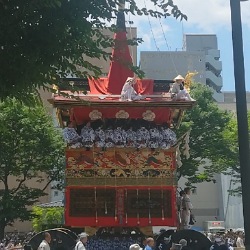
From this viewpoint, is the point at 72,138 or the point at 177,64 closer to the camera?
the point at 72,138

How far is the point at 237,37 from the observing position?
6.55 meters

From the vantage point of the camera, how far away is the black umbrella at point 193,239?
14016 mm

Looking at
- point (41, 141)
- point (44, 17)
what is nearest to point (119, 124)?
point (44, 17)

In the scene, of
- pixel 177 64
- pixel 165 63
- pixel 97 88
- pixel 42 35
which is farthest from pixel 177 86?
pixel 177 64

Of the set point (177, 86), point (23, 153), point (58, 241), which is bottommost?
point (58, 241)

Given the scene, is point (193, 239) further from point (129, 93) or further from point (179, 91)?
point (129, 93)

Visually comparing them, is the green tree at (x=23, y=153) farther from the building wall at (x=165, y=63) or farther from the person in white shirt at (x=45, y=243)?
the building wall at (x=165, y=63)

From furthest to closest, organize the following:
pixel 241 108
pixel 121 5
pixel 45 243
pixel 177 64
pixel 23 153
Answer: pixel 177 64
pixel 23 153
pixel 45 243
pixel 121 5
pixel 241 108

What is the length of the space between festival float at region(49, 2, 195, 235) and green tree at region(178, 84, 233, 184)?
12.7m

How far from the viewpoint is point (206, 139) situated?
3161 cm

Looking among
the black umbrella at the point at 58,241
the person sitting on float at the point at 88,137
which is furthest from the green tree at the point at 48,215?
the black umbrella at the point at 58,241

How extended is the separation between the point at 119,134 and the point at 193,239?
4.54 meters

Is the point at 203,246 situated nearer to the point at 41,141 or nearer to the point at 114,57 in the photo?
the point at 114,57

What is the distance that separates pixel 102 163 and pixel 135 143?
50.9 inches
